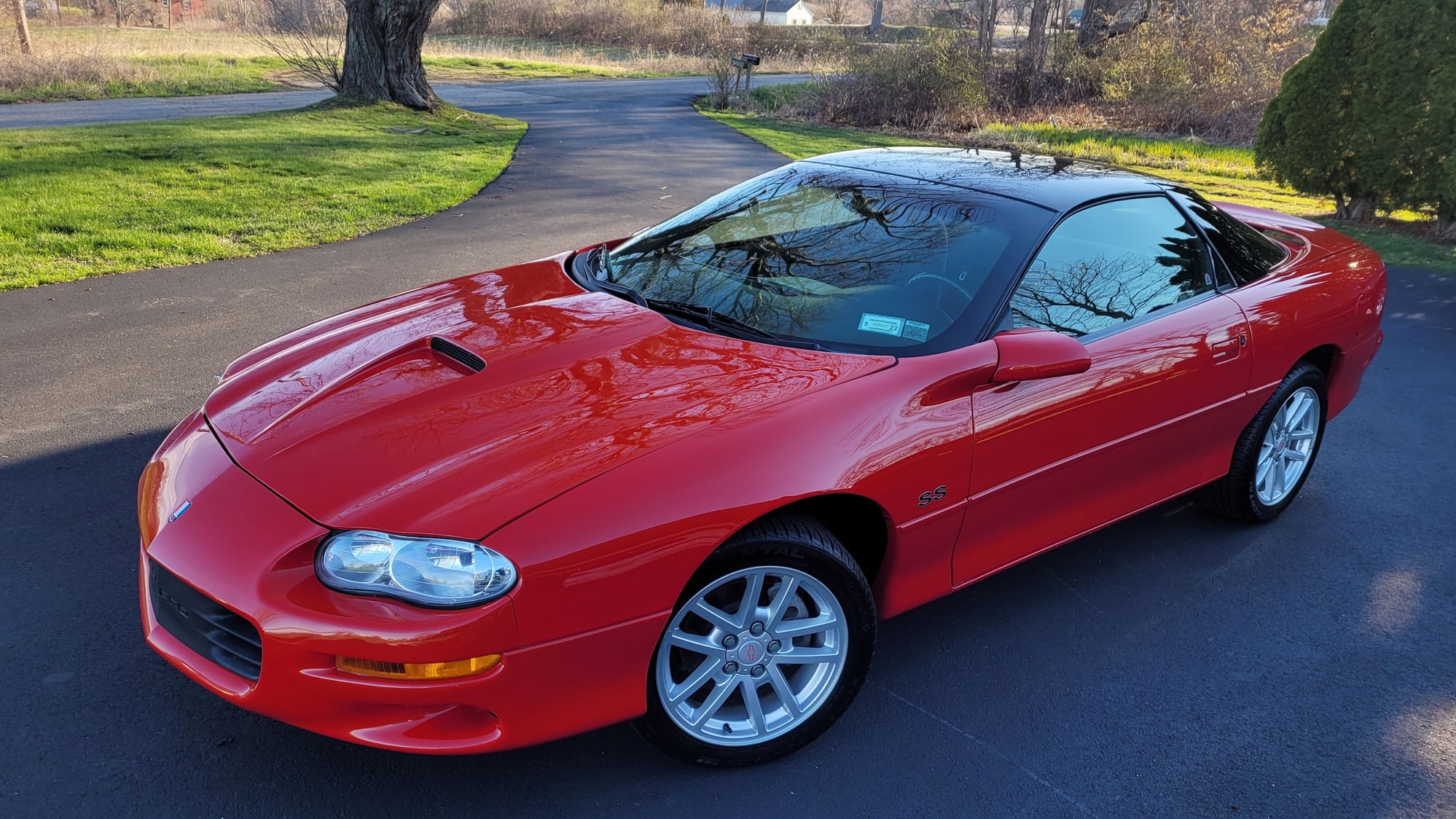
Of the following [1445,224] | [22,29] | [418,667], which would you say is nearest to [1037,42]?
[1445,224]

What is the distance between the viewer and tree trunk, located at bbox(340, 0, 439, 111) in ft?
50.8

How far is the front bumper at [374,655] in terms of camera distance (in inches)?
85.2

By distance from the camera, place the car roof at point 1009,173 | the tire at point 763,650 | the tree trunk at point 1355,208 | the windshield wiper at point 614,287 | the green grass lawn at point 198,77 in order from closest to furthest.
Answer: the tire at point 763,650 < the windshield wiper at point 614,287 < the car roof at point 1009,173 < the tree trunk at point 1355,208 < the green grass lawn at point 198,77

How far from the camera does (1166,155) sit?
16.3m

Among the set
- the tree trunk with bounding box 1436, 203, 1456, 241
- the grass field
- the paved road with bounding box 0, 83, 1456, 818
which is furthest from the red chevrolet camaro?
the grass field

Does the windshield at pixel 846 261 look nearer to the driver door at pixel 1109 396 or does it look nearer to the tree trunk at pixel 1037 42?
the driver door at pixel 1109 396

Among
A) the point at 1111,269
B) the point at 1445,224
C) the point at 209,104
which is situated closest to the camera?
the point at 1111,269

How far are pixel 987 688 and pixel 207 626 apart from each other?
2203 mm

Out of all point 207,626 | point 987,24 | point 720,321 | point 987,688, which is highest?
point 987,24

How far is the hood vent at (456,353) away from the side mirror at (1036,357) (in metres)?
1.53

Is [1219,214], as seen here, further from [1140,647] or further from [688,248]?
[688,248]

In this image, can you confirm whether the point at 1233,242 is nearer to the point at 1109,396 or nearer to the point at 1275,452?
the point at 1275,452

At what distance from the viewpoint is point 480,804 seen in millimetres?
2475

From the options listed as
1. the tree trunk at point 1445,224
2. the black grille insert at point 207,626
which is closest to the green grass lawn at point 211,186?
the black grille insert at point 207,626
